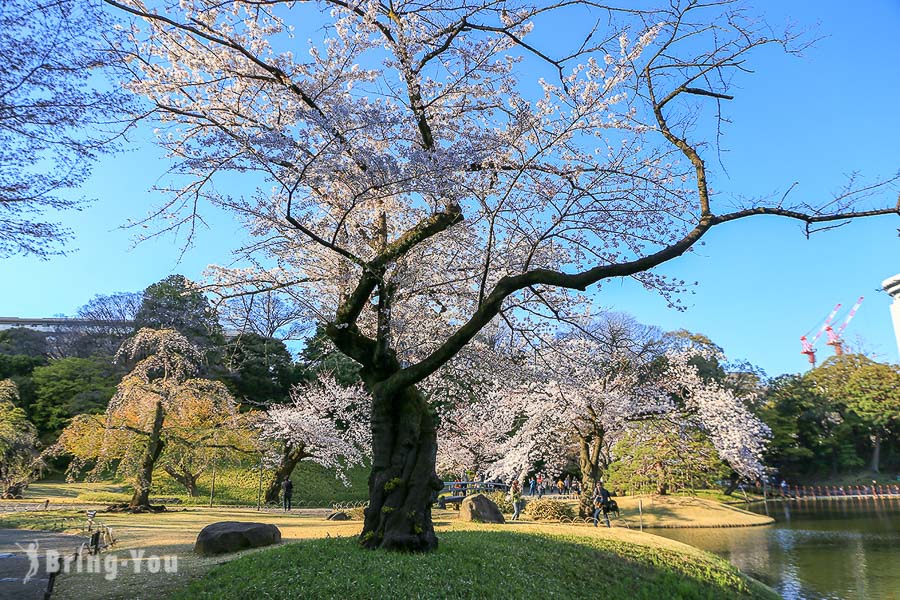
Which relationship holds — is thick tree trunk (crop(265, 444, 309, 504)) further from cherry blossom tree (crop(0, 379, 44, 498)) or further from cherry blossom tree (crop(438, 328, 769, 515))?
cherry blossom tree (crop(0, 379, 44, 498))

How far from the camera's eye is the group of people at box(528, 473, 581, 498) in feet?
84.3

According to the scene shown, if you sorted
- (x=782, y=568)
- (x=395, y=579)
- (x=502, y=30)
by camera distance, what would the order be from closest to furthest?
1. (x=395, y=579)
2. (x=502, y=30)
3. (x=782, y=568)

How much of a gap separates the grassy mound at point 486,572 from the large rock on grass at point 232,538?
1.14 m

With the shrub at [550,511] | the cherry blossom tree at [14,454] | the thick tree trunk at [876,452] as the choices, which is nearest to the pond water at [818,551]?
the shrub at [550,511]

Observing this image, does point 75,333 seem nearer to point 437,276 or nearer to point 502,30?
point 437,276

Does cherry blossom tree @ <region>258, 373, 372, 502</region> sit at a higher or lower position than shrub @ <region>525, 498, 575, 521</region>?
higher

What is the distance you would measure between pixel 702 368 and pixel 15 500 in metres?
36.1

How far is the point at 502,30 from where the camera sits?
310 inches

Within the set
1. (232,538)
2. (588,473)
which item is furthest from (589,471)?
(232,538)

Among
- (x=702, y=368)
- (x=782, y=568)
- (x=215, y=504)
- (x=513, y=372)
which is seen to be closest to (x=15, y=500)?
(x=215, y=504)

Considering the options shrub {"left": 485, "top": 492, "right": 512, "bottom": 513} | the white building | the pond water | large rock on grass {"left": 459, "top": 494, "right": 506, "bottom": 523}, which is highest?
the white building

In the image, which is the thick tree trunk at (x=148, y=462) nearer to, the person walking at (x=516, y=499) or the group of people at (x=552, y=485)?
the person walking at (x=516, y=499)
